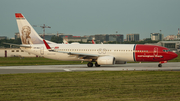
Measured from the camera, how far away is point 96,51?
34.1 metres

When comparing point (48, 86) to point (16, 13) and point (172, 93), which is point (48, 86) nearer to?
point (172, 93)

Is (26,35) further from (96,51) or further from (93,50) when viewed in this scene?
(96,51)

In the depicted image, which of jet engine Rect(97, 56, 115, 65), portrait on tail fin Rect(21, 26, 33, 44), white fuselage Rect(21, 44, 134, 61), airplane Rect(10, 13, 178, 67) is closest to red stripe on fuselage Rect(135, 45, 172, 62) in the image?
airplane Rect(10, 13, 178, 67)

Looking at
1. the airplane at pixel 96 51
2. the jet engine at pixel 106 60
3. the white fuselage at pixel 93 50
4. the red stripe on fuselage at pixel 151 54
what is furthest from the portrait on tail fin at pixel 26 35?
the red stripe on fuselage at pixel 151 54

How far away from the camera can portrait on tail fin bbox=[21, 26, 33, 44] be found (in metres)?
37.1

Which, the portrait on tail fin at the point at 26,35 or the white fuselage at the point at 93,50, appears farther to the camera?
the portrait on tail fin at the point at 26,35

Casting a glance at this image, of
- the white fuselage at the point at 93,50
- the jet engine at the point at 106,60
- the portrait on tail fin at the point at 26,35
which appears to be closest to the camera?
the jet engine at the point at 106,60

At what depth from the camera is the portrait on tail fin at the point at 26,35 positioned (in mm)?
37125

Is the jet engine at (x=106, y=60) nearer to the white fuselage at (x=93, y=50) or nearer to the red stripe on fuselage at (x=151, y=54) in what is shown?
the white fuselage at (x=93, y=50)

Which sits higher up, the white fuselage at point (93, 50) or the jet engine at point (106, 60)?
the white fuselage at point (93, 50)

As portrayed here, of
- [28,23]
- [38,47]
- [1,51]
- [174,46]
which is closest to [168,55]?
[38,47]

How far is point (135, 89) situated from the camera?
14922 mm

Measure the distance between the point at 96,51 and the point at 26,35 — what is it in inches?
431

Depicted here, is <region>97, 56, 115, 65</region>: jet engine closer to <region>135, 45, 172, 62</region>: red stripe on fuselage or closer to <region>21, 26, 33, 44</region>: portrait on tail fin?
<region>135, 45, 172, 62</region>: red stripe on fuselage
